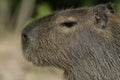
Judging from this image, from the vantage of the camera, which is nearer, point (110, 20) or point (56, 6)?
point (110, 20)

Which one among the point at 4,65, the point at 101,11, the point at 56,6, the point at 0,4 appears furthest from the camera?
the point at 0,4

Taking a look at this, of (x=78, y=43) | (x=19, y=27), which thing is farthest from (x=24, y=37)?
(x=19, y=27)

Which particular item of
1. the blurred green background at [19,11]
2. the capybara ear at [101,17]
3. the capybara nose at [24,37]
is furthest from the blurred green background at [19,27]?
the capybara ear at [101,17]

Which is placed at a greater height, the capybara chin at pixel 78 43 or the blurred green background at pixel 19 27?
the capybara chin at pixel 78 43

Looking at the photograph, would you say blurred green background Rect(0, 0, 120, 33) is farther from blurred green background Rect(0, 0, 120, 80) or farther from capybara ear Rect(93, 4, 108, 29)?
capybara ear Rect(93, 4, 108, 29)

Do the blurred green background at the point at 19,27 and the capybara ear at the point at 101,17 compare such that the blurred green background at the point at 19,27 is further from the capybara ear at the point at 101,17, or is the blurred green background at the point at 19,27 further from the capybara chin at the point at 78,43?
the capybara ear at the point at 101,17

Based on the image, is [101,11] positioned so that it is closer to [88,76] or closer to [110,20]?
[110,20]

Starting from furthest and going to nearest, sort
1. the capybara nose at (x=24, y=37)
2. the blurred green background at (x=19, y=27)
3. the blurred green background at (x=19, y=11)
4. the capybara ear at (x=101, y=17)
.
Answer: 1. the blurred green background at (x=19, y=11)
2. the blurred green background at (x=19, y=27)
3. the capybara nose at (x=24, y=37)
4. the capybara ear at (x=101, y=17)

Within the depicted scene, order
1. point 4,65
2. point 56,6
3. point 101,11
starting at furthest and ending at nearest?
point 56,6
point 4,65
point 101,11

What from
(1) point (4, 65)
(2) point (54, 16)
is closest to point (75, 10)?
(2) point (54, 16)
